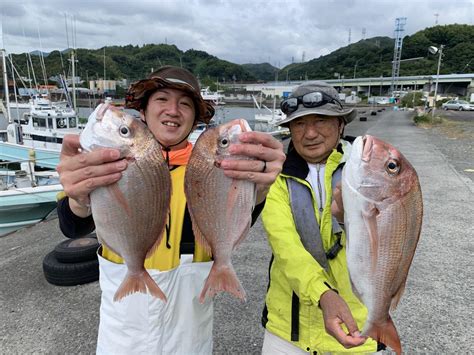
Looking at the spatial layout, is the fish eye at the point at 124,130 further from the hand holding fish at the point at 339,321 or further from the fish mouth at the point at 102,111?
the hand holding fish at the point at 339,321

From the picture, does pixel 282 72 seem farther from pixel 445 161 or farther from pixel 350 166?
pixel 350 166

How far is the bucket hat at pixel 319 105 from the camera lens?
2371mm

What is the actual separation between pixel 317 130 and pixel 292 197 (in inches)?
20.9

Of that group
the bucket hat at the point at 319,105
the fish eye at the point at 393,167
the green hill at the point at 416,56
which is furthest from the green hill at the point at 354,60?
the fish eye at the point at 393,167

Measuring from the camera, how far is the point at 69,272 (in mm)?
4609

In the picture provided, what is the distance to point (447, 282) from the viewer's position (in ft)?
15.5

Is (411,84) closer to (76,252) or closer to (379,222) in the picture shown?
(76,252)

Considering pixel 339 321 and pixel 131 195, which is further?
pixel 339 321

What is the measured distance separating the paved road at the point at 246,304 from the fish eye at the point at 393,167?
264 cm

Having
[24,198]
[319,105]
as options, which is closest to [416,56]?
[24,198]

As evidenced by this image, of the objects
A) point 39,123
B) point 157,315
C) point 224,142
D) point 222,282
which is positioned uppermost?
point 224,142

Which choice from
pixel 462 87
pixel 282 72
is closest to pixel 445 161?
pixel 462 87

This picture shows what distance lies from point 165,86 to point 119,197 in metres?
0.85

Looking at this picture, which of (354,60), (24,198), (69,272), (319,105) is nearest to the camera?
(319,105)
